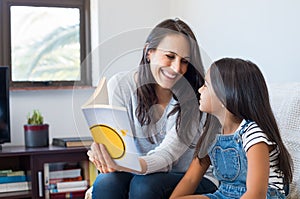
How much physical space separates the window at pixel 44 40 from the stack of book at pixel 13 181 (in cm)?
57

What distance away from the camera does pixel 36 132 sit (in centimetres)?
259

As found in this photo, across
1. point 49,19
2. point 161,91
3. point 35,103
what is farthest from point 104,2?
point 161,91

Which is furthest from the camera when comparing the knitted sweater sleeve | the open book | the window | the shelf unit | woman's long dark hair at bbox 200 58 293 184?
the window

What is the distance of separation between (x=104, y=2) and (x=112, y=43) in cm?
165

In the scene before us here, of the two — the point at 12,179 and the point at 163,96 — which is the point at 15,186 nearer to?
the point at 12,179

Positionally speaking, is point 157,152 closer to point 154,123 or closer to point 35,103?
point 154,123

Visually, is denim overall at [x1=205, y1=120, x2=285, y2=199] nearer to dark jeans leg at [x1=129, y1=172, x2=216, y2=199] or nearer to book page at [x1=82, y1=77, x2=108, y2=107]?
dark jeans leg at [x1=129, y1=172, x2=216, y2=199]

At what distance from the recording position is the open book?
1.20 m

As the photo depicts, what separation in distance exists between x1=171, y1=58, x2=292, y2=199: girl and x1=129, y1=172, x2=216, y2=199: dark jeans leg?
0.09 feet

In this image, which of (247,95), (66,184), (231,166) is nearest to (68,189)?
(66,184)

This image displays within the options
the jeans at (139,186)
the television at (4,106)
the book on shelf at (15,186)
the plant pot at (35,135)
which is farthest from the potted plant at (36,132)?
the jeans at (139,186)

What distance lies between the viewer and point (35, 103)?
110 inches

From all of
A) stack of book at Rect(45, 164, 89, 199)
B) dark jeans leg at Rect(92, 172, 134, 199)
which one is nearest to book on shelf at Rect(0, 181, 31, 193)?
stack of book at Rect(45, 164, 89, 199)

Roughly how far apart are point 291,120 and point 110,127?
596mm
